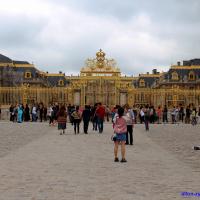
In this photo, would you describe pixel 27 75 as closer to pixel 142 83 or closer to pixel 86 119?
pixel 142 83

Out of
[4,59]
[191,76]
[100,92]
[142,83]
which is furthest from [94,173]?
[4,59]

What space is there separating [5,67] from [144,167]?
1916 inches

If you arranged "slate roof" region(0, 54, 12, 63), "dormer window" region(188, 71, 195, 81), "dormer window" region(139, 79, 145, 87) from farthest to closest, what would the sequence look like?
1. "slate roof" region(0, 54, 12, 63)
2. "dormer window" region(139, 79, 145, 87)
3. "dormer window" region(188, 71, 195, 81)

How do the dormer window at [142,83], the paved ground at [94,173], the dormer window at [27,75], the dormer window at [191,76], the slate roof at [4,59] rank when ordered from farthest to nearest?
1. the slate roof at [4,59]
2. the dormer window at [142,83]
3. the dormer window at [191,76]
4. the dormer window at [27,75]
5. the paved ground at [94,173]

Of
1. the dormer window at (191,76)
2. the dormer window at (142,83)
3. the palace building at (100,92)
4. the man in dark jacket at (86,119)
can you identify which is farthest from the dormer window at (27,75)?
the man in dark jacket at (86,119)

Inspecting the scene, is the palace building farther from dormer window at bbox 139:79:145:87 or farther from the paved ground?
dormer window at bbox 139:79:145:87

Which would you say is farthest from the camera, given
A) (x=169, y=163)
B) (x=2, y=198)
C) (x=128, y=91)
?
(x=128, y=91)

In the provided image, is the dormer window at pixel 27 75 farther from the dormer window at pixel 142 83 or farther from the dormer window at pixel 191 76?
the dormer window at pixel 191 76

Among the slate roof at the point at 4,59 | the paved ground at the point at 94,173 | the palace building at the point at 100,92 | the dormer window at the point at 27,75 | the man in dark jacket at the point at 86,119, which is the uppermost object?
the slate roof at the point at 4,59

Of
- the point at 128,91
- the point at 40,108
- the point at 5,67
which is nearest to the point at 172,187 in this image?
the point at 40,108

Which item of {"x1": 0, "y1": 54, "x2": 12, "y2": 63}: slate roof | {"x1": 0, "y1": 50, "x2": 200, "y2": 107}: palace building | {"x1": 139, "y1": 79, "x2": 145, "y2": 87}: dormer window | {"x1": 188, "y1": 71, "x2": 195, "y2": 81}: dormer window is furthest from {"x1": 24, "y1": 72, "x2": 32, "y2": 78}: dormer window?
{"x1": 0, "y1": 50, "x2": 200, "y2": 107}: palace building

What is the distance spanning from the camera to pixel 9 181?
28.7 feet

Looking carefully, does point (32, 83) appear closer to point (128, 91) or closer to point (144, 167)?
point (128, 91)

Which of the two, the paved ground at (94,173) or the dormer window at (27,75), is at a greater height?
the dormer window at (27,75)
